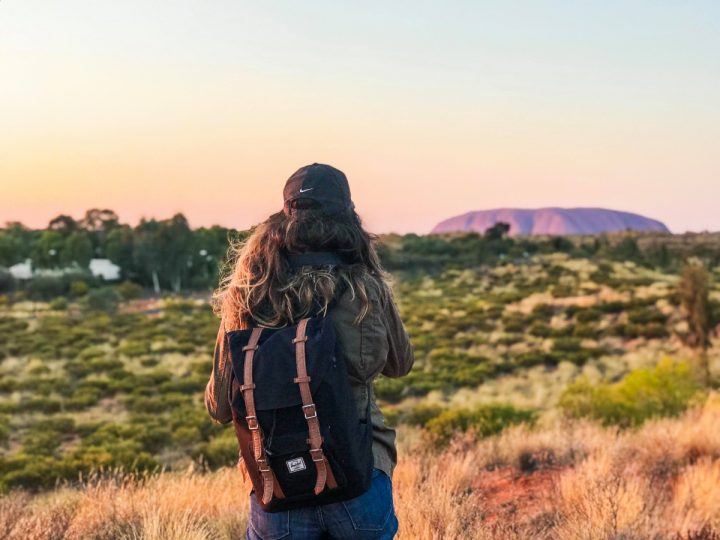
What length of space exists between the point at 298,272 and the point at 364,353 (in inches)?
13.4

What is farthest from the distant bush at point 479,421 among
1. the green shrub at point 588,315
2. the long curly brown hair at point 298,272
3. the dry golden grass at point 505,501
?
the green shrub at point 588,315

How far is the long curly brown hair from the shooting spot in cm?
225

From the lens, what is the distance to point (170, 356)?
27.1m

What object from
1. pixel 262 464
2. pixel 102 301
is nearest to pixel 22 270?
pixel 102 301

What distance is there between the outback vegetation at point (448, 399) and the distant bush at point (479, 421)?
46mm

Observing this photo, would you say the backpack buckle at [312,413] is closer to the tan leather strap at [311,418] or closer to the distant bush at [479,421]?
the tan leather strap at [311,418]

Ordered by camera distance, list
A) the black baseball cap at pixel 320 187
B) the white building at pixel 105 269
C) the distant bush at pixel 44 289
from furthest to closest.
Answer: the white building at pixel 105 269 < the distant bush at pixel 44 289 < the black baseball cap at pixel 320 187

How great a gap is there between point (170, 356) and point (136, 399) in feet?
26.5

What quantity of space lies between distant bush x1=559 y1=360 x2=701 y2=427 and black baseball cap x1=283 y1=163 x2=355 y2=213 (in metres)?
8.89

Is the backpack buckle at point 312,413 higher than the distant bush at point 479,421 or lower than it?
higher

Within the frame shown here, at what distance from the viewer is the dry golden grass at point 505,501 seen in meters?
4.00

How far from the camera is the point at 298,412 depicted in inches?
82.7

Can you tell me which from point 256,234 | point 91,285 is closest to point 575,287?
point 91,285

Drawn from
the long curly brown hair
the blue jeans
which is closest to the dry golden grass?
the blue jeans
